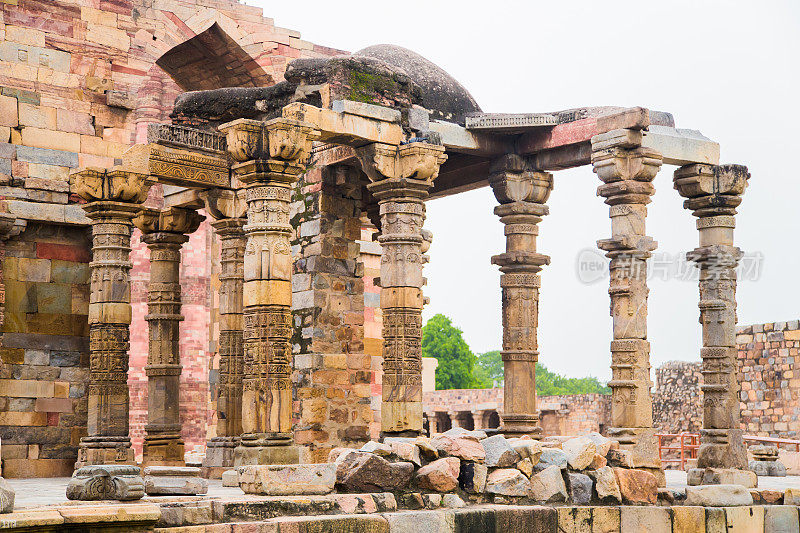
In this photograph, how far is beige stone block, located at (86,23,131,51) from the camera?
1539 centimetres

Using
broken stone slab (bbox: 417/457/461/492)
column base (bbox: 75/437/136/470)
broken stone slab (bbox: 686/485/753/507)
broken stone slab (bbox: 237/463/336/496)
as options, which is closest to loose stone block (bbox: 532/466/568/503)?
broken stone slab (bbox: 417/457/461/492)

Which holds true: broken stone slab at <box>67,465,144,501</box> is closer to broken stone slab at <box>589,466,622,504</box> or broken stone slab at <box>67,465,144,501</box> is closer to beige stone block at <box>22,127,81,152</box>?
broken stone slab at <box>589,466,622,504</box>

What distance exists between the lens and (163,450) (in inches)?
566

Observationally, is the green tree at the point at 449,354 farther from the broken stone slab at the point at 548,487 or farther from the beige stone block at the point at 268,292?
the broken stone slab at the point at 548,487

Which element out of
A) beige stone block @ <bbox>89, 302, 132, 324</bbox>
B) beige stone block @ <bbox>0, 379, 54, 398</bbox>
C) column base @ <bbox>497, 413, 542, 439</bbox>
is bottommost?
column base @ <bbox>497, 413, 542, 439</bbox>

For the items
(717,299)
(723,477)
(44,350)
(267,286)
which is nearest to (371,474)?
(267,286)

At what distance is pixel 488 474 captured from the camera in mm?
9406

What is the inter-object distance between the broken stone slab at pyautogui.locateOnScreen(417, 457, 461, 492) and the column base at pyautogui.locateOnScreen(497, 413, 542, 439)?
5.07 m

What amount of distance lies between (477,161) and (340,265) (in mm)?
2380

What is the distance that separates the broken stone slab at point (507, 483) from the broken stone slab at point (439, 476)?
1.23 ft

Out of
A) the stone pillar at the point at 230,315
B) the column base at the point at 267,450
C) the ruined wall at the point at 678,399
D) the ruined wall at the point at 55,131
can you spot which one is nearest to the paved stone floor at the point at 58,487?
the column base at the point at 267,450

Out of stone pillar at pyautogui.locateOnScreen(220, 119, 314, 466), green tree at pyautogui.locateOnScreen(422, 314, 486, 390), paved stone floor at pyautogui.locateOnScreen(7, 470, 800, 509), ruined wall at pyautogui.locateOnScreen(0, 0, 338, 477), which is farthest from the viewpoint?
green tree at pyautogui.locateOnScreen(422, 314, 486, 390)

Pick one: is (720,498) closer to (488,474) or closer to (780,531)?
(780,531)

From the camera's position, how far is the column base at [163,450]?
14195 mm
